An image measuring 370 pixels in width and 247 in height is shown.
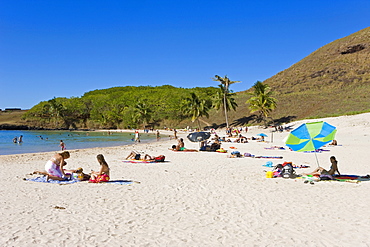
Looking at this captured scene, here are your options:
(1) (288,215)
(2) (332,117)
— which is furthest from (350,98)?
(1) (288,215)

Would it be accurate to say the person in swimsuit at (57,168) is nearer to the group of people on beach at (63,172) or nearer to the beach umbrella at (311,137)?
the group of people on beach at (63,172)

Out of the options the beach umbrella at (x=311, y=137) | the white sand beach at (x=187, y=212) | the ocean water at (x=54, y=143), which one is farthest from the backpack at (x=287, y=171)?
the ocean water at (x=54, y=143)

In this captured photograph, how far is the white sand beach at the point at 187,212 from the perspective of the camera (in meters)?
4.83

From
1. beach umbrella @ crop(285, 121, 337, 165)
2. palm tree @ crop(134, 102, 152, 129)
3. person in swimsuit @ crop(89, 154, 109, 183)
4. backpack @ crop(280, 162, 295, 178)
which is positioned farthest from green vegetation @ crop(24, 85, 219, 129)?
beach umbrella @ crop(285, 121, 337, 165)

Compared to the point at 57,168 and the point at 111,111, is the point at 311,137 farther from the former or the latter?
the point at 111,111

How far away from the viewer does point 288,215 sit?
607 centimetres

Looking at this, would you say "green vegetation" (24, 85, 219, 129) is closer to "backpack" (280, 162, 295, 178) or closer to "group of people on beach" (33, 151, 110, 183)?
"group of people on beach" (33, 151, 110, 183)

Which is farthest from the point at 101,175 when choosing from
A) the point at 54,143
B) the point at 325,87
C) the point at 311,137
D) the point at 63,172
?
the point at 325,87

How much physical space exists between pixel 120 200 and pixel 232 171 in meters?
5.42

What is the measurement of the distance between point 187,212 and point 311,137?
5032mm

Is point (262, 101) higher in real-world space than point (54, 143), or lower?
higher

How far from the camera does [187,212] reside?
6.31 m

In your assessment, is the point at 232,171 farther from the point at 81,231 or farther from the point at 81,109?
the point at 81,109

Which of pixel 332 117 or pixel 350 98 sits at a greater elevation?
pixel 350 98
